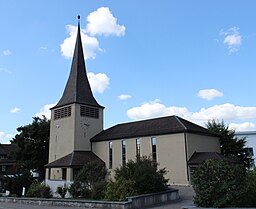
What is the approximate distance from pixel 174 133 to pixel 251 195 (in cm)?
1703

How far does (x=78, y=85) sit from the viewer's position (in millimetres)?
39094

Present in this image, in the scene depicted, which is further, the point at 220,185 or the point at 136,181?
the point at 136,181

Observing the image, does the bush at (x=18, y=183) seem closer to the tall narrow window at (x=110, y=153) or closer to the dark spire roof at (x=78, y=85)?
the dark spire roof at (x=78, y=85)

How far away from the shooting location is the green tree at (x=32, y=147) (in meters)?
41.2

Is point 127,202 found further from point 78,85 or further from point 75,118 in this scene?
point 78,85

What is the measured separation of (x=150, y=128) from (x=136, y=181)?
15347 mm

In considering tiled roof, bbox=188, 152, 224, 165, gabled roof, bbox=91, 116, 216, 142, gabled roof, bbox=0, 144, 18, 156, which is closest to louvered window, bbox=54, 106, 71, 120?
gabled roof, bbox=91, 116, 216, 142

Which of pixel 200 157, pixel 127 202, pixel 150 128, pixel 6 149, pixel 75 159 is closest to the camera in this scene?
pixel 127 202

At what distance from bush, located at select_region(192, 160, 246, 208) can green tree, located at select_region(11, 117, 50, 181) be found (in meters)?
32.7

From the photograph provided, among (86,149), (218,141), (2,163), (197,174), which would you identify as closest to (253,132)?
(218,141)

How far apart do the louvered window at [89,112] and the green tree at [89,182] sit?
16.0 metres

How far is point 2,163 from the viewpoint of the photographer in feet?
190

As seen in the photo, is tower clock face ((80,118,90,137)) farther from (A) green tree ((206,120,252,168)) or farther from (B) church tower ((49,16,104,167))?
(A) green tree ((206,120,252,168))

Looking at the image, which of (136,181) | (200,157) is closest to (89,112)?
(200,157)
